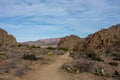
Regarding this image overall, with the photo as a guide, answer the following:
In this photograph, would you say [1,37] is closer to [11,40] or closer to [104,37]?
[11,40]

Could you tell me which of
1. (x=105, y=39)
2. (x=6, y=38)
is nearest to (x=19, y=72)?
(x=105, y=39)

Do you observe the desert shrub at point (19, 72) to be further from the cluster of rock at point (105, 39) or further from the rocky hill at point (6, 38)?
the rocky hill at point (6, 38)

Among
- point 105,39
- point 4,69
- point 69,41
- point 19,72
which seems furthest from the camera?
point 69,41

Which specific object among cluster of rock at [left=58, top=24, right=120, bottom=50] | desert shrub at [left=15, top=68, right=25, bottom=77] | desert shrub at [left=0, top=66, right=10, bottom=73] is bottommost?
desert shrub at [left=15, top=68, right=25, bottom=77]

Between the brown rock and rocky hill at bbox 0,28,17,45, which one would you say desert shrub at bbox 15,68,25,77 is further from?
rocky hill at bbox 0,28,17,45

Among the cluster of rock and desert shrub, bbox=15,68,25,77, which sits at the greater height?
the cluster of rock

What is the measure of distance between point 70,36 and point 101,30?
23.3m

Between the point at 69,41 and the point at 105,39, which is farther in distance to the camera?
the point at 69,41

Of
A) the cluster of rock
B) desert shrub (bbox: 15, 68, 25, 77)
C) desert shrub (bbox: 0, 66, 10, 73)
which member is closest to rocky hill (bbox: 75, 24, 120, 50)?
the cluster of rock

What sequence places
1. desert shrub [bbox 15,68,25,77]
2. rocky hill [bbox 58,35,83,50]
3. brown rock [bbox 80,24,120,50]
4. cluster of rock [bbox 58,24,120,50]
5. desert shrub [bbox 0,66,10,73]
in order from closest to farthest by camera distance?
desert shrub [bbox 15,68,25,77] < desert shrub [bbox 0,66,10,73] < cluster of rock [bbox 58,24,120,50] < brown rock [bbox 80,24,120,50] < rocky hill [bbox 58,35,83,50]

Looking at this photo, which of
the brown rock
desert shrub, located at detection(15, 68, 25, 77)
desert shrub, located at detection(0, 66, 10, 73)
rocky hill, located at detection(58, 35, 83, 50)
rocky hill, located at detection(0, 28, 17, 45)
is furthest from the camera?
rocky hill, located at detection(58, 35, 83, 50)

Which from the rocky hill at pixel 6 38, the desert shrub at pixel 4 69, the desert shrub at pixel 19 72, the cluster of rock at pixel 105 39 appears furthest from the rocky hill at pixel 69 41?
the desert shrub at pixel 19 72

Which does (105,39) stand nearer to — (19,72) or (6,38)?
(6,38)

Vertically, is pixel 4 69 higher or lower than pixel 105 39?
lower
